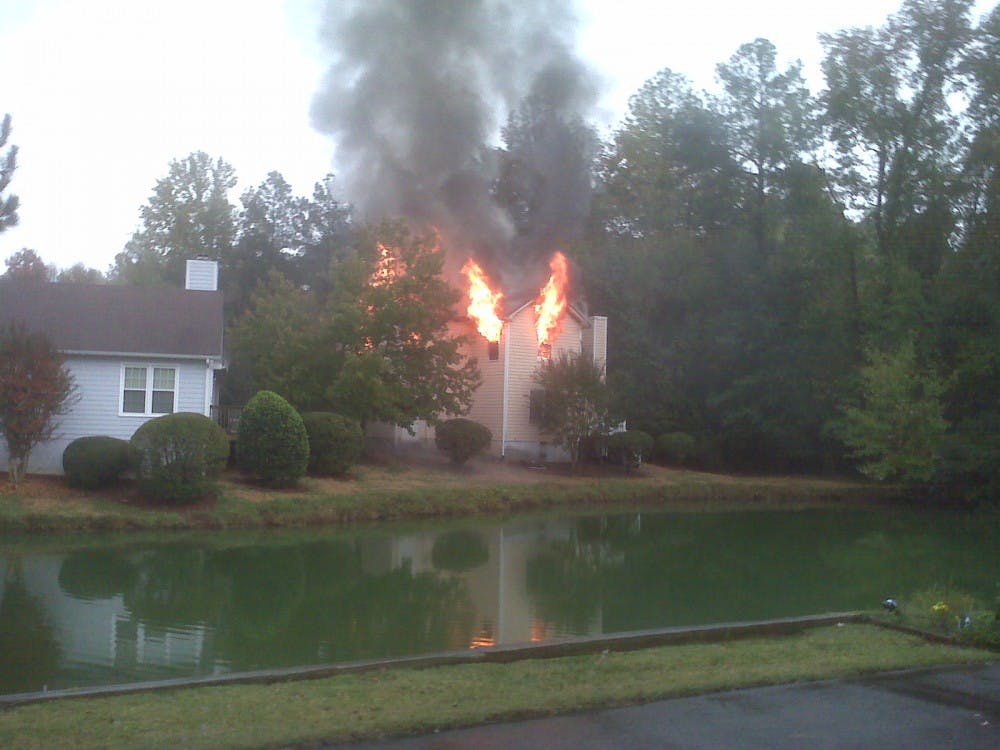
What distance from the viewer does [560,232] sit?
1341 inches

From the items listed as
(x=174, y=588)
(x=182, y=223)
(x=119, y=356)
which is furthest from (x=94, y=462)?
(x=182, y=223)

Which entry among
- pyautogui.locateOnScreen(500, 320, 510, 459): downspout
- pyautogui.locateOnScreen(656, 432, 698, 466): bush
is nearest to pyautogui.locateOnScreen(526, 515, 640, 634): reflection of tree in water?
pyautogui.locateOnScreen(500, 320, 510, 459): downspout

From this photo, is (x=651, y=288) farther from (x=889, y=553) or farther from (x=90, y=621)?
(x=90, y=621)

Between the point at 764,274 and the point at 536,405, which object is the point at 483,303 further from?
the point at 764,274

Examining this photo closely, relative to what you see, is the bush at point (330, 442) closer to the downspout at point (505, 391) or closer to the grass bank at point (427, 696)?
the downspout at point (505, 391)

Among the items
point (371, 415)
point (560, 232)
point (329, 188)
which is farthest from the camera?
point (329, 188)

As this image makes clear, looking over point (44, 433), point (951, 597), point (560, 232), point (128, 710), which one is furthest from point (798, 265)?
point (128, 710)

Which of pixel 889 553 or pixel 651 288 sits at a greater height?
pixel 651 288

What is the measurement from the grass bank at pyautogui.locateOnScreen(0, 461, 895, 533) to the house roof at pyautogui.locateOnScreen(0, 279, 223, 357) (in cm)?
377

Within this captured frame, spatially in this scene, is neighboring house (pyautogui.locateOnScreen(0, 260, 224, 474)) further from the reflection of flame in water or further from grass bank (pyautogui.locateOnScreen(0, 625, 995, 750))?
grass bank (pyautogui.locateOnScreen(0, 625, 995, 750))

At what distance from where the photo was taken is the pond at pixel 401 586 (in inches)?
429

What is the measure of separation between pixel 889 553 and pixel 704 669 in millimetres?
13653

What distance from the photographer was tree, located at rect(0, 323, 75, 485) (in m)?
22.9

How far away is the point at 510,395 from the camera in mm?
36344
